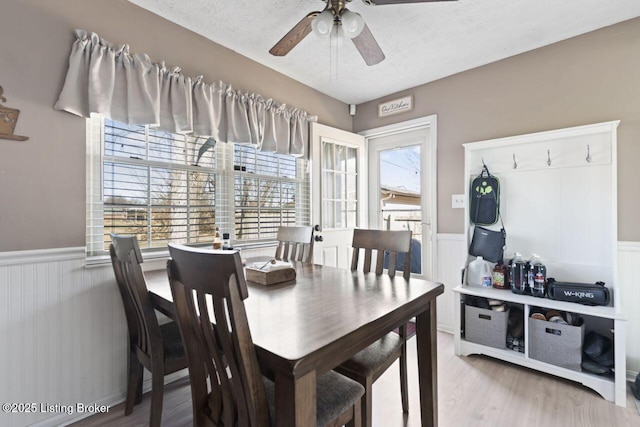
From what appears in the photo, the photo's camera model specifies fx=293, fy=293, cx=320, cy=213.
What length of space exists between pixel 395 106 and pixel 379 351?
2748 mm

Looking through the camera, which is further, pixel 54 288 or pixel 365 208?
pixel 365 208

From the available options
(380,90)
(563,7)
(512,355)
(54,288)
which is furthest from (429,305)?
(380,90)

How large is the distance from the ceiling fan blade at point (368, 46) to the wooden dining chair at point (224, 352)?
63.7 inches

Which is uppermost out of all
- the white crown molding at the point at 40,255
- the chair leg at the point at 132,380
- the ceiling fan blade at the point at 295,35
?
the ceiling fan blade at the point at 295,35

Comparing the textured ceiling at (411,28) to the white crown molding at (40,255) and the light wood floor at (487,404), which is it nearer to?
the white crown molding at (40,255)

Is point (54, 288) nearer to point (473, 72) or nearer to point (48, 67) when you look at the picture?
point (48, 67)

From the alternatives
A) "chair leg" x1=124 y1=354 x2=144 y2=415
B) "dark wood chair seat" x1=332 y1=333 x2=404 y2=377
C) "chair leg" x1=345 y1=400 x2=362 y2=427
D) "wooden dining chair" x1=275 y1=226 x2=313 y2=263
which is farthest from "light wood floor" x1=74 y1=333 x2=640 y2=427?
"wooden dining chair" x1=275 y1=226 x2=313 y2=263

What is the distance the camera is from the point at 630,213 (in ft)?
6.79

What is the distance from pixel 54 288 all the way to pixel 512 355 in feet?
9.94

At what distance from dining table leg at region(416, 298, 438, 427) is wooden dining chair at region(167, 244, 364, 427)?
450 mm

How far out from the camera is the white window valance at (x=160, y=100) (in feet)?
5.53

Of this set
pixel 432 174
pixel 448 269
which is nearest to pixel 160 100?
pixel 432 174

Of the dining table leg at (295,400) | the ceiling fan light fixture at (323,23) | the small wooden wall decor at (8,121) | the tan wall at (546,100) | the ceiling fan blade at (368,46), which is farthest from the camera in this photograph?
the tan wall at (546,100)

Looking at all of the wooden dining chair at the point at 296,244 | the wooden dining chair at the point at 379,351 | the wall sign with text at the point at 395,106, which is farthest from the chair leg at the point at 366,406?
the wall sign with text at the point at 395,106
